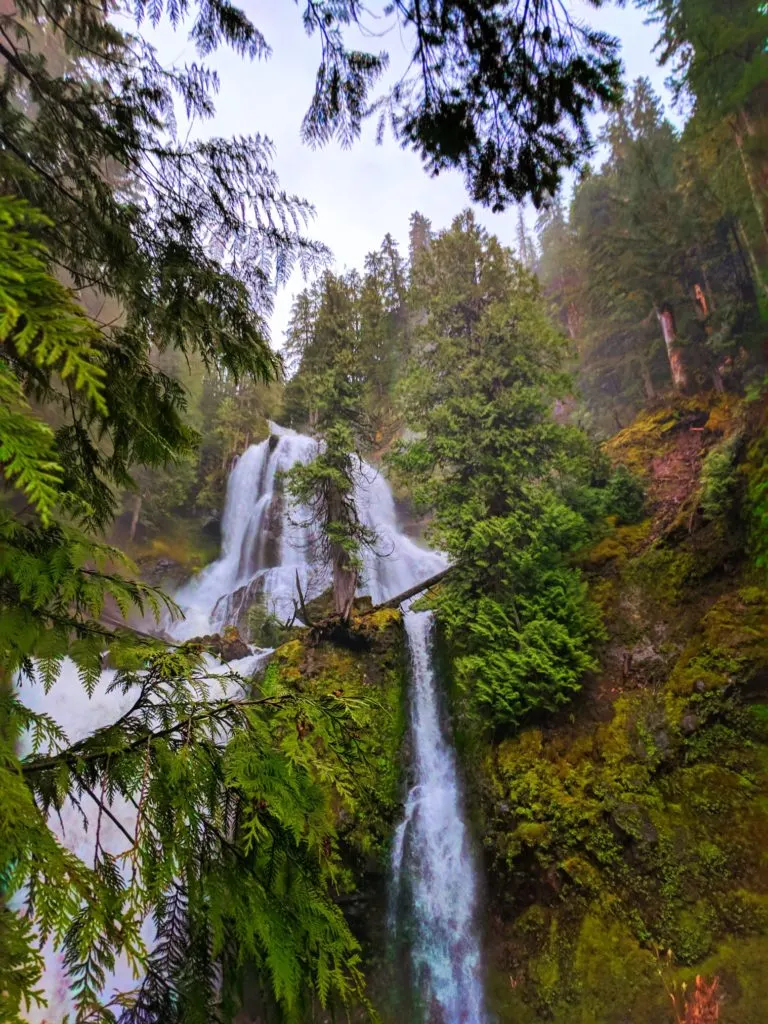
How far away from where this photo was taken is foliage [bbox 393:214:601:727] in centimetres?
814

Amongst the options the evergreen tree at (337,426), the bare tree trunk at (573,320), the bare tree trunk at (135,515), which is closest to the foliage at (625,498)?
the evergreen tree at (337,426)

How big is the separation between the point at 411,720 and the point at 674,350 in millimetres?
14459

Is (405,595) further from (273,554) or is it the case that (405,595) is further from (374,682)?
(273,554)

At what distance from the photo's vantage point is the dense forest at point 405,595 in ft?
6.22

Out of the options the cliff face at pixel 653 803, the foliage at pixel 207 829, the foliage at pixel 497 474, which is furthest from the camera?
the foliage at pixel 497 474

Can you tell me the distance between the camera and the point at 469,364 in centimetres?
1084

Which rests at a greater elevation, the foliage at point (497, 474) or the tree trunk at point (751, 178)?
the tree trunk at point (751, 178)

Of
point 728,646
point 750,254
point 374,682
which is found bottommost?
point 728,646

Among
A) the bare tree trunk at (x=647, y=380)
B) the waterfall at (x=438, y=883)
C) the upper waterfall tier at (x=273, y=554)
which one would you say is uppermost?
the bare tree trunk at (x=647, y=380)

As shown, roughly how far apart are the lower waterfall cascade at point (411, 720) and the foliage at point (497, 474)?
1658 millimetres

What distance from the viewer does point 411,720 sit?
998 centimetres

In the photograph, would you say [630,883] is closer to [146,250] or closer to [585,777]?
[585,777]

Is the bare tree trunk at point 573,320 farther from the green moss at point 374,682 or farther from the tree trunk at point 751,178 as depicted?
the green moss at point 374,682

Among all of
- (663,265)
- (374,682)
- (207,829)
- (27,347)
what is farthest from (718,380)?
(27,347)
